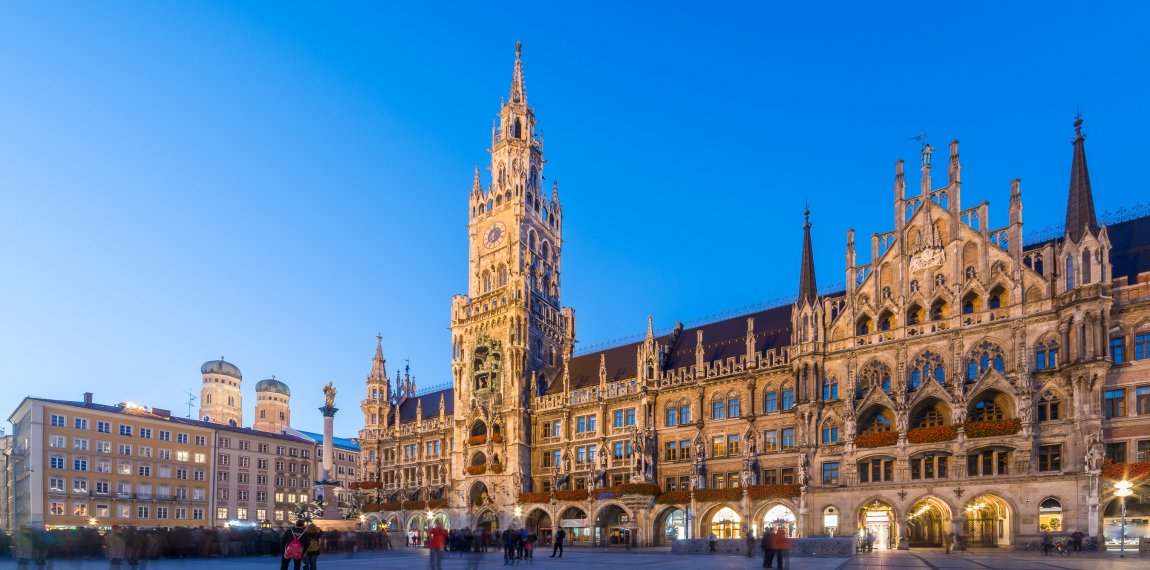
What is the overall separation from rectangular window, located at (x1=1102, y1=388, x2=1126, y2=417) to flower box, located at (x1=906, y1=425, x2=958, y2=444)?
801 cm

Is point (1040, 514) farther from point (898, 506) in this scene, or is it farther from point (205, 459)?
point (205, 459)

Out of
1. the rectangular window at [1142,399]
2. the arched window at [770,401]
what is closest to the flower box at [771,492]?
the arched window at [770,401]

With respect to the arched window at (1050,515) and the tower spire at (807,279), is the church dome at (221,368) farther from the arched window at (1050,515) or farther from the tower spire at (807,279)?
the arched window at (1050,515)

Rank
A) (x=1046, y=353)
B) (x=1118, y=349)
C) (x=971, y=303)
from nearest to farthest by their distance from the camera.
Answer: (x=1118, y=349) → (x=1046, y=353) → (x=971, y=303)

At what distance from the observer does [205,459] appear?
111 m

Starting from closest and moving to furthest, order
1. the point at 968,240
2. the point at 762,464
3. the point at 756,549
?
the point at 756,549 < the point at 968,240 < the point at 762,464

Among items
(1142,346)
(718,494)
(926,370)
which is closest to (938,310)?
(926,370)

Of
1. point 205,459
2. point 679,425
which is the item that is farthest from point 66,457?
point 679,425

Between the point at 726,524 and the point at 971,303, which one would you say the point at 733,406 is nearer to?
the point at 726,524

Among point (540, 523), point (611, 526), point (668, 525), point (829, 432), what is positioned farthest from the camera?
point (540, 523)

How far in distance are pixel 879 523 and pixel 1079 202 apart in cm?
2352

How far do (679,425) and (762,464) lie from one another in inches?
328

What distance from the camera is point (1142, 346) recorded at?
47.3 m

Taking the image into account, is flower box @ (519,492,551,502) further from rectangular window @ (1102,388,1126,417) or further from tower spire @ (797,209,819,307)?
rectangular window @ (1102,388,1126,417)
